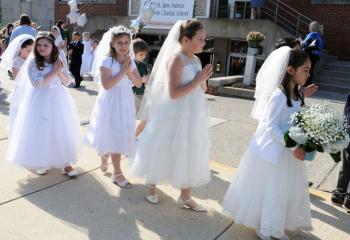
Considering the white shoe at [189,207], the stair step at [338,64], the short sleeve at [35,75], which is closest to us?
the white shoe at [189,207]

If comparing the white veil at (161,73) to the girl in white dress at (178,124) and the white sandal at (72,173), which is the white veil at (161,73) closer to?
the girl in white dress at (178,124)

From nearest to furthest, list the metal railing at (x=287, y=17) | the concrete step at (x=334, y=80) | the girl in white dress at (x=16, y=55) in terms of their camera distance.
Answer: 1. the girl in white dress at (x=16, y=55)
2. the concrete step at (x=334, y=80)
3. the metal railing at (x=287, y=17)

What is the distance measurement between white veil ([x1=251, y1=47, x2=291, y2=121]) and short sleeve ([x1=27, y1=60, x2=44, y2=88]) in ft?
7.67

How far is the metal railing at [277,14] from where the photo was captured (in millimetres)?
13500

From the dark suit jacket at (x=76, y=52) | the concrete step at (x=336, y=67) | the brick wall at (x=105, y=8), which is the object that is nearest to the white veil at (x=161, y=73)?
the dark suit jacket at (x=76, y=52)

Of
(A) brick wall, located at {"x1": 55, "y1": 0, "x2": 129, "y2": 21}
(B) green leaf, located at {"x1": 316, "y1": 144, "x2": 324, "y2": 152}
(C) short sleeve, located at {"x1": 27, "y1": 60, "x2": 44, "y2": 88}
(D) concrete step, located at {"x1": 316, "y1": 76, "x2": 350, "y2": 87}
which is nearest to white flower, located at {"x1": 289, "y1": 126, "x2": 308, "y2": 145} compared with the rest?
(B) green leaf, located at {"x1": 316, "y1": 144, "x2": 324, "y2": 152}

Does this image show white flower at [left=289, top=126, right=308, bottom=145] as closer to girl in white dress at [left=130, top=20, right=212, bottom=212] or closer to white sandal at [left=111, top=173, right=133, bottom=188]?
girl in white dress at [left=130, top=20, right=212, bottom=212]

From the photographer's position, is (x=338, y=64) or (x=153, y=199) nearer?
(x=153, y=199)

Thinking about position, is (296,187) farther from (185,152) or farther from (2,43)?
(2,43)

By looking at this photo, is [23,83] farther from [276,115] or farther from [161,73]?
[276,115]

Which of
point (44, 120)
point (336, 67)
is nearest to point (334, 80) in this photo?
point (336, 67)

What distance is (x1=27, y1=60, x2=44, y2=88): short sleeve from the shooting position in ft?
14.0

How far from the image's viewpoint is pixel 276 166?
10.3ft

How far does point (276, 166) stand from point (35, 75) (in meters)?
2.71
